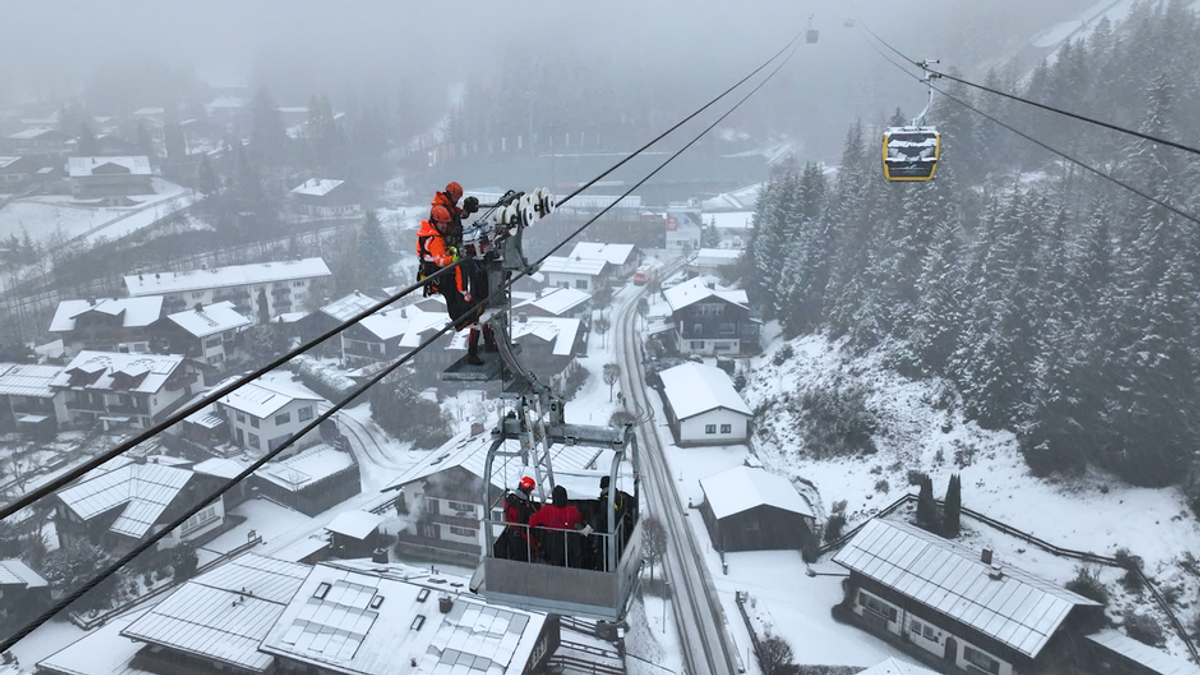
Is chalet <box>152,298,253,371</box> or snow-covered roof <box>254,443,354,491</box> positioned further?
chalet <box>152,298,253,371</box>

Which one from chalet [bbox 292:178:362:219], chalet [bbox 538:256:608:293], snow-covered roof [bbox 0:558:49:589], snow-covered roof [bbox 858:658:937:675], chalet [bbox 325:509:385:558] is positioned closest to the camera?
snow-covered roof [bbox 858:658:937:675]

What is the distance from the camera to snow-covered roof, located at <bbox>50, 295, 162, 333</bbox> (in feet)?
147

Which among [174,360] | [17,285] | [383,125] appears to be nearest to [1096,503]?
[174,360]

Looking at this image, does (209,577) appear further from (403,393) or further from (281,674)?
(403,393)

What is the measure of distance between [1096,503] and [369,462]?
26.5 m

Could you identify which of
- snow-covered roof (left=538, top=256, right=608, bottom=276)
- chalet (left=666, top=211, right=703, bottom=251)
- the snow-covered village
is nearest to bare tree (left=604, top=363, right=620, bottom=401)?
the snow-covered village

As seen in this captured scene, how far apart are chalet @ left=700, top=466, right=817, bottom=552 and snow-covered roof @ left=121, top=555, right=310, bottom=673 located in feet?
42.3

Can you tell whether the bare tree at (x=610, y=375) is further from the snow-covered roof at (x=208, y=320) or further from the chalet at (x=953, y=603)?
the snow-covered roof at (x=208, y=320)

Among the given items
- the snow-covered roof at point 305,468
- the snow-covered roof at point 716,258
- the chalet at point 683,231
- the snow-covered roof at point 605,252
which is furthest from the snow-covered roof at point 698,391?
the chalet at point 683,231

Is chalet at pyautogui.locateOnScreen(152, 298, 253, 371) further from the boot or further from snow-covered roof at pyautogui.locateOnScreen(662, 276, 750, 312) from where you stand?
the boot

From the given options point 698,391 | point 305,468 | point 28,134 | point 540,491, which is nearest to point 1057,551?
point 698,391

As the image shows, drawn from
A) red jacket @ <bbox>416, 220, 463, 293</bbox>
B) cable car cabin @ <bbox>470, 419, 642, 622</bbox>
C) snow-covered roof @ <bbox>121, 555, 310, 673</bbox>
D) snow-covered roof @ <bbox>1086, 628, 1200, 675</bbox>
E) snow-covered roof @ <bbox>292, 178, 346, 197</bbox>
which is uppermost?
red jacket @ <bbox>416, 220, 463, 293</bbox>

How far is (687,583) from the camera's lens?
2434 centimetres

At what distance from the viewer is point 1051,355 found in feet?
82.4
